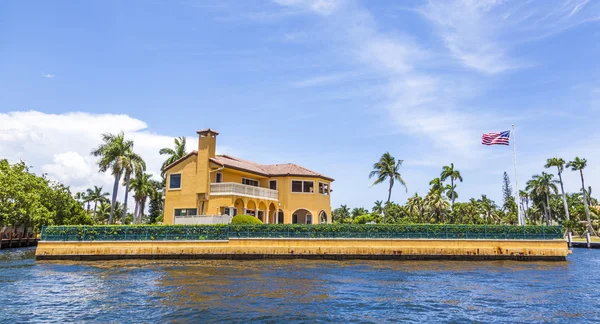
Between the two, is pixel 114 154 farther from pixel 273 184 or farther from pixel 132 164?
pixel 273 184

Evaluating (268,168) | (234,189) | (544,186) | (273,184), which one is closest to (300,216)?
(273,184)

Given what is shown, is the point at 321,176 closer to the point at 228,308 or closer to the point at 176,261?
the point at 176,261

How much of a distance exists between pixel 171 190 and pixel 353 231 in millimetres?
20361

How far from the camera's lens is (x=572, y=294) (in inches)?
711

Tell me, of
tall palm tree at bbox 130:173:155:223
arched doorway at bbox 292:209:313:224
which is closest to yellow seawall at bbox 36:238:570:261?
arched doorway at bbox 292:209:313:224

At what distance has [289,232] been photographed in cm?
A: 3238

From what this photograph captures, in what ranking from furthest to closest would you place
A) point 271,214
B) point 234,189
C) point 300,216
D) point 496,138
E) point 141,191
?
point 141,191, point 300,216, point 271,214, point 234,189, point 496,138

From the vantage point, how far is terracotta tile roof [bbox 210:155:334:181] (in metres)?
42.4

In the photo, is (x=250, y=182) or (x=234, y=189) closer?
(x=234, y=189)

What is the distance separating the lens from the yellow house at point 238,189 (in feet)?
131

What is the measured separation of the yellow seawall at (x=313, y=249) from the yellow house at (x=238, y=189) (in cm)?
787

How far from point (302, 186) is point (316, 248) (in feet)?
46.0

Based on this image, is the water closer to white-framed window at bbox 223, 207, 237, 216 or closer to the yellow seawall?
the yellow seawall

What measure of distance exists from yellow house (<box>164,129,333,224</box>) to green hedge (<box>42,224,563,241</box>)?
712 centimetres
